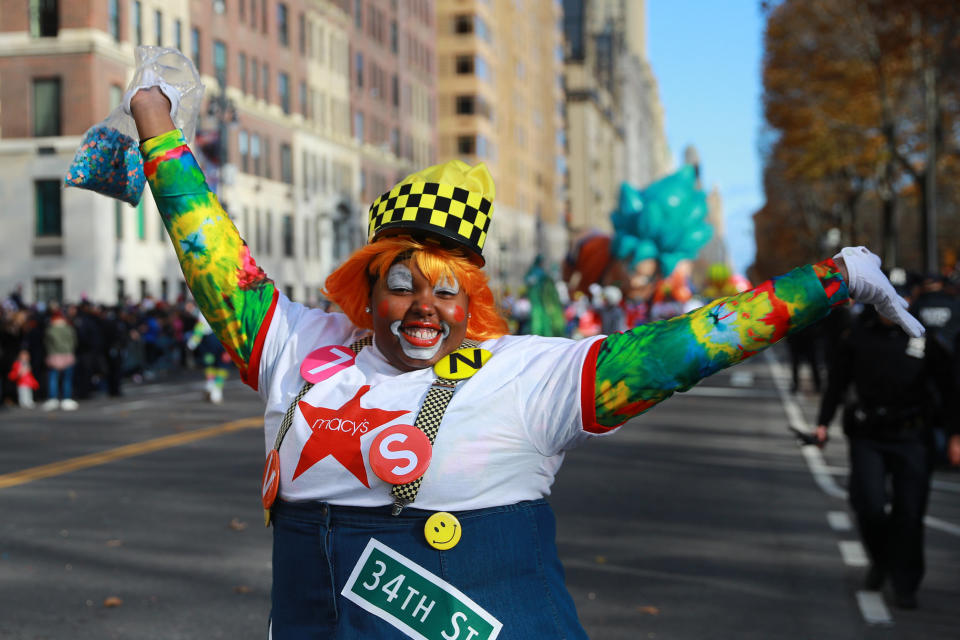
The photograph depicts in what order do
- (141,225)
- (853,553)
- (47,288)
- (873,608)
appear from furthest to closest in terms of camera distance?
(141,225), (47,288), (853,553), (873,608)

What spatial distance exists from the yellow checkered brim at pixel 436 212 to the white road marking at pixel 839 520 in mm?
7600

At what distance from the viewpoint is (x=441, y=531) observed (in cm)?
283

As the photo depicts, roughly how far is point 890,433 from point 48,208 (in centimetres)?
3633

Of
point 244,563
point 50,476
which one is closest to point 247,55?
point 50,476

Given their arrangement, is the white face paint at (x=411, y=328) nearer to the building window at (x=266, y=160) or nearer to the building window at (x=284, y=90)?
the building window at (x=266, y=160)

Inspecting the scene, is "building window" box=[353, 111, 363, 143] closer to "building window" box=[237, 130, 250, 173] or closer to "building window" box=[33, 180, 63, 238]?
"building window" box=[237, 130, 250, 173]

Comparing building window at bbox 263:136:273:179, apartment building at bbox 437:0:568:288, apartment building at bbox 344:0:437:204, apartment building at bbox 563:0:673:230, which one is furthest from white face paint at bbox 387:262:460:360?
apartment building at bbox 563:0:673:230

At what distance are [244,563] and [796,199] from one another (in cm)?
5662

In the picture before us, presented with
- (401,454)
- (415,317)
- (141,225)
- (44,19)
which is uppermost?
(44,19)

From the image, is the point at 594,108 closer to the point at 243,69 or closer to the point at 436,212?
the point at 243,69

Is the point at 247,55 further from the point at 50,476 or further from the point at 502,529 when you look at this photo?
the point at 502,529

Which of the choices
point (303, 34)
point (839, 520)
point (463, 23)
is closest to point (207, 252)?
point (839, 520)

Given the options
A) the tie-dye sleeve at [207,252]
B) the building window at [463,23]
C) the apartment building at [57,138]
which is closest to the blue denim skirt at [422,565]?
the tie-dye sleeve at [207,252]

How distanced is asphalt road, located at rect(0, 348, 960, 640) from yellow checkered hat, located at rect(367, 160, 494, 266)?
3995 millimetres
